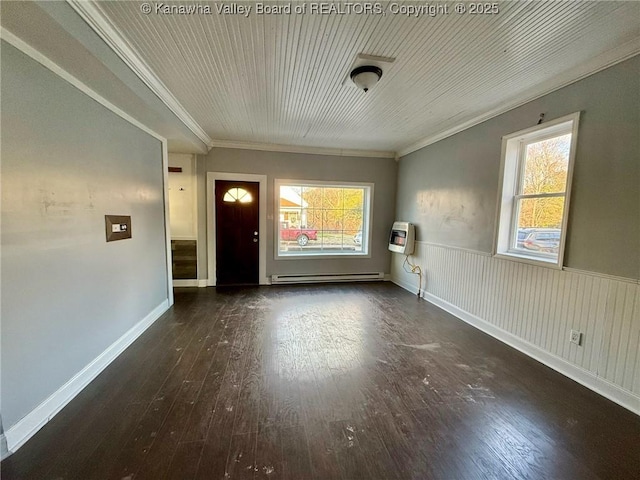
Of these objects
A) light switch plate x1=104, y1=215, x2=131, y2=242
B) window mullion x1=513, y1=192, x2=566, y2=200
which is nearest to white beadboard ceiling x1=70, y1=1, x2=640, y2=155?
window mullion x1=513, y1=192, x2=566, y2=200

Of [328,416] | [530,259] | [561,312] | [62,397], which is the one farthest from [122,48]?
[561,312]

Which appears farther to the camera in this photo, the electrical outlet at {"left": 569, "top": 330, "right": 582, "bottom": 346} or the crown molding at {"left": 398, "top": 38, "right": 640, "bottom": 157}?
the electrical outlet at {"left": 569, "top": 330, "right": 582, "bottom": 346}

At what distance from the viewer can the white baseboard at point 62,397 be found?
61.2 inches

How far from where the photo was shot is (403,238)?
4.96 metres

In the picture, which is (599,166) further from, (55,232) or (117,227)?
(117,227)

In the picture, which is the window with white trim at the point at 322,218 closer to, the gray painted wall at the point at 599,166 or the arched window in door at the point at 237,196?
the arched window in door at the point at 237,196

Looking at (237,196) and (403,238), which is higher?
(237,196)

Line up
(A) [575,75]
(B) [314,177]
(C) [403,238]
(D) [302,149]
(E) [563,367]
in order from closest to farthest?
(A) [575,75]
(E) [563,367]
(C) [403,238]
(D) [302,149]
(B) [314,177]

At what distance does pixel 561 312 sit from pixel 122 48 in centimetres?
416

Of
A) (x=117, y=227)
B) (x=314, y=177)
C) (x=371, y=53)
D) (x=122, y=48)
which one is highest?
(x=371, y=53)

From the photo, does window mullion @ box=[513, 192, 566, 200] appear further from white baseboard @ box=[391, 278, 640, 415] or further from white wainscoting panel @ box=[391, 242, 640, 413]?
white baseboard @ box=[391, 278, 640, 415]

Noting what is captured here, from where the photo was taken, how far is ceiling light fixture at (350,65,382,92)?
2270 mm

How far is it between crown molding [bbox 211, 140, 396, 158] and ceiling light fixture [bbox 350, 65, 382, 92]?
2.79m

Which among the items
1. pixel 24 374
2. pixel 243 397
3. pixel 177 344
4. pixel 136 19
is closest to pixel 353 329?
pixel 243 397
